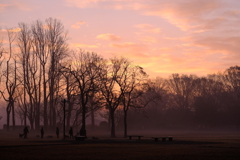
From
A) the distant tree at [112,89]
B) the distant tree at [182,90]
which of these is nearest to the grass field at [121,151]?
the distant tree at [112,89]

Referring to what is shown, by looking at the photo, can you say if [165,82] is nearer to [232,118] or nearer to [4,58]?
[232,118]

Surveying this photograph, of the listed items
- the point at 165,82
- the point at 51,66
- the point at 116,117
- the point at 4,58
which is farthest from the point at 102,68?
→ the point at 165,82

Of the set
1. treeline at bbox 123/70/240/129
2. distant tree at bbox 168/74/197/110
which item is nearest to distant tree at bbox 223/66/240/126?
treeline at bbox 123/70/240/129

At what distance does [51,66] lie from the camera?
74438mm

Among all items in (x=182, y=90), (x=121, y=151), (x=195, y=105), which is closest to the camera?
(x=121, y=151)

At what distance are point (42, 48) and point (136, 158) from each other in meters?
58.5

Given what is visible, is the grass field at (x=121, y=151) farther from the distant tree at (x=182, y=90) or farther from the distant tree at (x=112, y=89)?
the distant tree at (x=182, y=90)

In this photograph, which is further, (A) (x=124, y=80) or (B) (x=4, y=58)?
(B) (x=4, y=58)

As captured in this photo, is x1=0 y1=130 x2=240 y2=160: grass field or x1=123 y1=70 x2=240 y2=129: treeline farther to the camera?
x1=123 y1=70 x2=240 y2=129: treeline

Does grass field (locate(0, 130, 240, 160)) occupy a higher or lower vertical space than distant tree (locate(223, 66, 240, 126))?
lower

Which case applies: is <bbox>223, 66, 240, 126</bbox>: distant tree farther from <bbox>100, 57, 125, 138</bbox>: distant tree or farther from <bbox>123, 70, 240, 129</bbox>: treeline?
<bbox>100, 57, 125, 138</bbox>: distant tree

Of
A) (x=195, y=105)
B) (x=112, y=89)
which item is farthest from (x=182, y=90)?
(x=112, y=89)

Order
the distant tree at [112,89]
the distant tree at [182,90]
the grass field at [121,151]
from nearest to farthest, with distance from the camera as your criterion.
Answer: the grass field at [121,151] → the distant tree at [112,89] → the distant tree at [182,90]

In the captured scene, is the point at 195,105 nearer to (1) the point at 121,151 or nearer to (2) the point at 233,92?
(2) the point at 233,92
